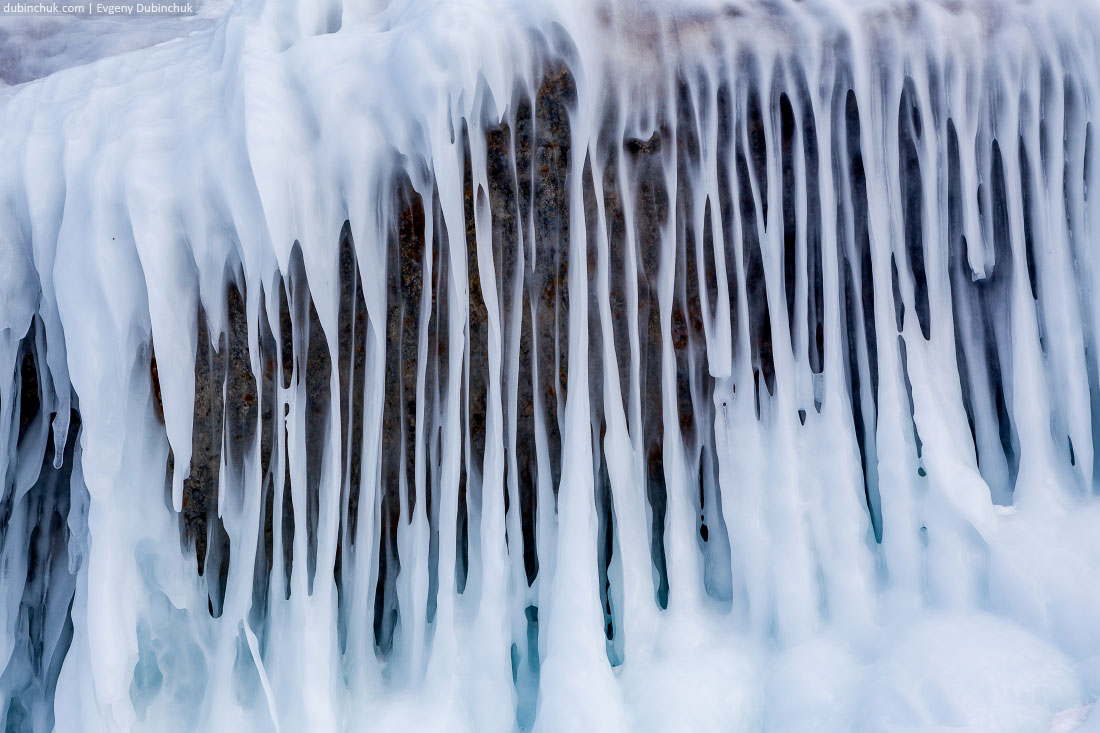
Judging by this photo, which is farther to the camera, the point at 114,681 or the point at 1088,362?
the point at 1088,362

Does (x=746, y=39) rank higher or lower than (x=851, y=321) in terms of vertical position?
higher

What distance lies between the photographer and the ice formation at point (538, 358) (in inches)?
84.4

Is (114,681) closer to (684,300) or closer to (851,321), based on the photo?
(684,300)

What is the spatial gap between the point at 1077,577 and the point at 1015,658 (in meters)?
0.26

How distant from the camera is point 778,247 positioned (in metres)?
2.31

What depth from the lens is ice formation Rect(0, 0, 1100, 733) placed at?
2145 millimetres

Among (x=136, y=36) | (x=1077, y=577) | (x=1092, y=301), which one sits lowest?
(x=1077, y=577)

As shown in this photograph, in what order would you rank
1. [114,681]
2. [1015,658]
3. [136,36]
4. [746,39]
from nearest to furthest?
1. [1015,658]
2. [114,681]
3. [746,39]
4. [136,36]

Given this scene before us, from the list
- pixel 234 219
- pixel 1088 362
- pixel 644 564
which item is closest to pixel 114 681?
pixel 234 219

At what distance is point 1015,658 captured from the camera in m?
1.87

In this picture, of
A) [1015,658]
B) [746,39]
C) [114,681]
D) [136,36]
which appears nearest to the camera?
[1015,658]

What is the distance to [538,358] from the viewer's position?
7.68ft

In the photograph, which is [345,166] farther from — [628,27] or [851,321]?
[851,321]

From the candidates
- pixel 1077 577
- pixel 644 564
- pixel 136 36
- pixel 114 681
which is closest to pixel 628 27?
pixel 644 564
